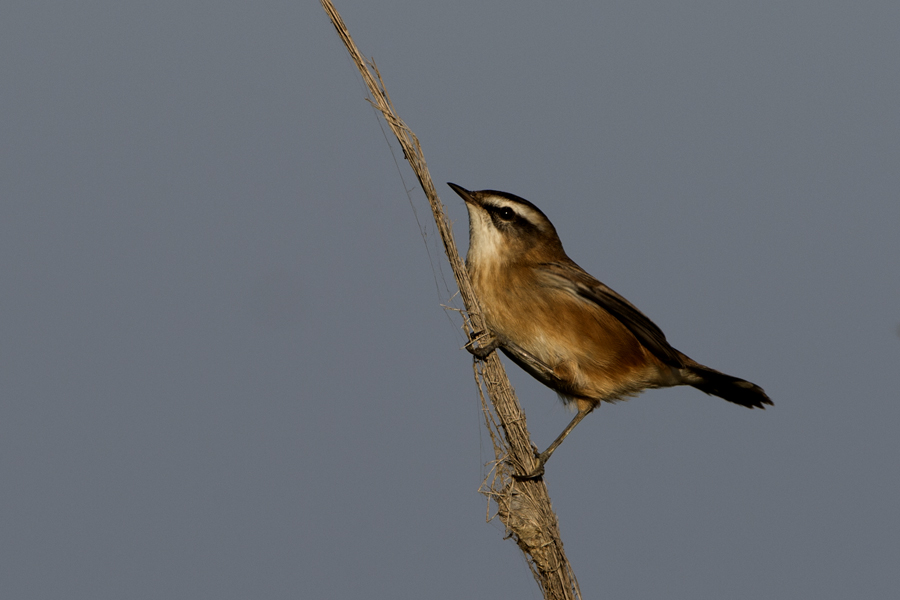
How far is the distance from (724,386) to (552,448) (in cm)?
197

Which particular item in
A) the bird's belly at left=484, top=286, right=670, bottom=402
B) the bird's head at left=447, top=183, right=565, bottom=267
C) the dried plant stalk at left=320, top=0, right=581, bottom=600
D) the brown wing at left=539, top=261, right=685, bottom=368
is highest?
the bird's head at left=447, top=183, right=565, bottom=267

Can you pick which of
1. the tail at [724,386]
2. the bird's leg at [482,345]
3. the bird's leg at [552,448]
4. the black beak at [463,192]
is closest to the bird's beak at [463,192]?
the black beak at [463,192]

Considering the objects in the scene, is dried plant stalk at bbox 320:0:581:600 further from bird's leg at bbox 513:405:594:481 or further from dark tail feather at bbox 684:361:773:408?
dark tail feather at bbox 684:361:773:408

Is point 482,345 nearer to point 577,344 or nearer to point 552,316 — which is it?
point 552,316

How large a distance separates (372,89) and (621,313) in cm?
270

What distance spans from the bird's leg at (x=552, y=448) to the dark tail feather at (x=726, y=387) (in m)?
1.13

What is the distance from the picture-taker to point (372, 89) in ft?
14.7

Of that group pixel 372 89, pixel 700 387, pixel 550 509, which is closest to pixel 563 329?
pixel 550 509

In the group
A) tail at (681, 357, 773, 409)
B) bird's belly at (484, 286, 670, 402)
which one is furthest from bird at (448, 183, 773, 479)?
tail at (681, 357, 773, 409)

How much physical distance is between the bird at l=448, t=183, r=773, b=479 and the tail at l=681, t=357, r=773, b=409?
0.13 metres

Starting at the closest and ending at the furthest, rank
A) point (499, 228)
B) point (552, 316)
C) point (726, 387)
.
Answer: point (552, 316) → point (499, 228) → point (726, 387)

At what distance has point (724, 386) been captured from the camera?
672 cm

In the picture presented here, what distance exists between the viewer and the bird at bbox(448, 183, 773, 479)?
5.70m

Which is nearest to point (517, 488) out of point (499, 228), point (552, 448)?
point (552, 448)
